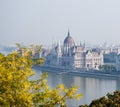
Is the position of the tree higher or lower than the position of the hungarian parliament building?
lower

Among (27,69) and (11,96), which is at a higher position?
(27,69)

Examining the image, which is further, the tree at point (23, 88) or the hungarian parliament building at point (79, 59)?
the hungarian parliament building at point (79, 59)

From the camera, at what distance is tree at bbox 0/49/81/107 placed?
6.92 ft

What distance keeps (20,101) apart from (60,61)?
25.7 meters

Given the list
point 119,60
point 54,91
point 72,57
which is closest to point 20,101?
point 54,91

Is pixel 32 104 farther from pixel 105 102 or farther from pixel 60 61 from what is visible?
pixel 60 61

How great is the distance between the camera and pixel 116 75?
19.3 metres

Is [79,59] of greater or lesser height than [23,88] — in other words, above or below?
above

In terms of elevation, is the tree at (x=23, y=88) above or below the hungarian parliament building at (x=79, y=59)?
below

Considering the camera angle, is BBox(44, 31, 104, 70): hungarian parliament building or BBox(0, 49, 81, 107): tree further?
BBox(44, 31, 104, 70): hungarian parliament building

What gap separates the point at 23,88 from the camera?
217 centimetres

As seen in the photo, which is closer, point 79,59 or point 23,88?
point 23,88

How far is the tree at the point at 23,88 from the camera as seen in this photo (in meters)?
2.11

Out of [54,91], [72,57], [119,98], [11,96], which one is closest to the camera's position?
[11,96]
